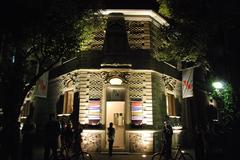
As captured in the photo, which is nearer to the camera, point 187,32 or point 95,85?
Answer: point 187,32

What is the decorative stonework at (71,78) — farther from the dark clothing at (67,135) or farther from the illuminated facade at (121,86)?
the dark clothing at (67,135)

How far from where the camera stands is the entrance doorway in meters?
17.5

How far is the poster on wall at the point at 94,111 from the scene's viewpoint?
1712 cm

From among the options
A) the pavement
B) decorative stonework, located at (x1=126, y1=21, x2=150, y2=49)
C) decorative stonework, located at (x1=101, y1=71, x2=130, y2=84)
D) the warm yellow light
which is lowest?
the pavement

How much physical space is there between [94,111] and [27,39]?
22.1 ft

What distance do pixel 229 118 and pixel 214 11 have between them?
544 centimetres

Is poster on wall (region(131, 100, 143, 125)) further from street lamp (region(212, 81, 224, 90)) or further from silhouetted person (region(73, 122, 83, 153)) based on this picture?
street lamp (region(212, 81, 224, 90))

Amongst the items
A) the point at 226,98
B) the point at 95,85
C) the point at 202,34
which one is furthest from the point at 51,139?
the point at 202,34

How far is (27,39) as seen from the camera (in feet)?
41.9

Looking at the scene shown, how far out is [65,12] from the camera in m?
13.2

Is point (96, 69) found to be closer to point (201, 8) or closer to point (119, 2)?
point (119, 2)

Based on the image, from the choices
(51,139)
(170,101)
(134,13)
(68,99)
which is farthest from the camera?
(170,101)

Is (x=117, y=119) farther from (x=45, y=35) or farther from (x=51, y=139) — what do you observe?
(x=45, y=35)

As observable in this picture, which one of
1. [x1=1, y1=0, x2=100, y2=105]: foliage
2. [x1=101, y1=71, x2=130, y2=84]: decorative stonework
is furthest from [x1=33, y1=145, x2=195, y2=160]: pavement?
[x1=1, y1=0, x2=100, y2=105]: foliage
